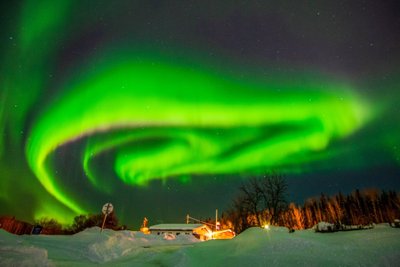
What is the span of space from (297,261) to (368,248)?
1804mm

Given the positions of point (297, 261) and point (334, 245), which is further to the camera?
point (334, 245)

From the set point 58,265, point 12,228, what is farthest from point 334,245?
point 12,228

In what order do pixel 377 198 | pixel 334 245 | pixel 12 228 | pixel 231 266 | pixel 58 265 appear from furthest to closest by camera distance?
pixel 377 198
pixel 12 228
pixel 58 265
pixel 334 245
pixel 231 266

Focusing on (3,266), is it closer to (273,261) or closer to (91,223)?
(273,261)

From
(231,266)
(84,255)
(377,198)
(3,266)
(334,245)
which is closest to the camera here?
(3,266)

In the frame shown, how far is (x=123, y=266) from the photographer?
7.12 m

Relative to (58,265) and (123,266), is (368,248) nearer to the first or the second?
(123,266)

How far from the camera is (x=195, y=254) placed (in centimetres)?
746

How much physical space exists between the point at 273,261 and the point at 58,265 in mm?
5781

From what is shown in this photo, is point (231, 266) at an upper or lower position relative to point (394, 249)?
lower

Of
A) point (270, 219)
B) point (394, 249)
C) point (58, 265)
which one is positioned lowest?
point (58, 265)

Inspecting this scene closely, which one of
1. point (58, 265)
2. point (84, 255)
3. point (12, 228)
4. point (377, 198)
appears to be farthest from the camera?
point (377, 198)

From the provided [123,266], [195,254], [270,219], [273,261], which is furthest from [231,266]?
[270,219]

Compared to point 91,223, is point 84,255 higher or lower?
lower
